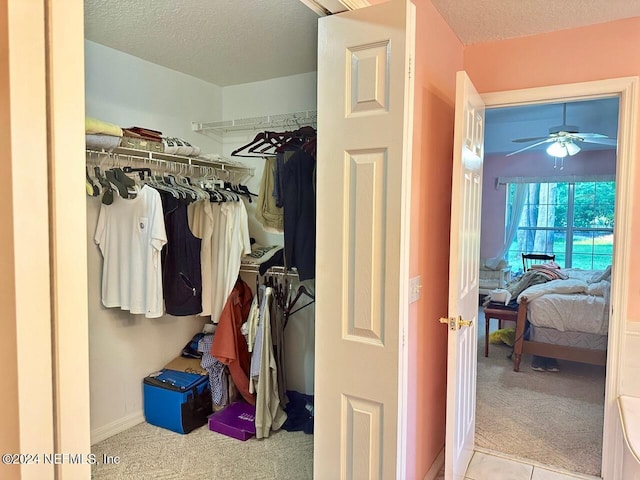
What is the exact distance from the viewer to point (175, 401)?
9.20ft

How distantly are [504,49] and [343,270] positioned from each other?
1740 millimetres

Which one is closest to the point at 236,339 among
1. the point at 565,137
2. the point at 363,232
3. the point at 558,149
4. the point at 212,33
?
the point at 363,232

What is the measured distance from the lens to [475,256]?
2457 mm

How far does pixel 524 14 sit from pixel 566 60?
0.40 m

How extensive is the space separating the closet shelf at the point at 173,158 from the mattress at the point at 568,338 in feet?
10.2

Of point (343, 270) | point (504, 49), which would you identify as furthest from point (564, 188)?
point (343, 270)

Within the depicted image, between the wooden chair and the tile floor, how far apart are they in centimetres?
533

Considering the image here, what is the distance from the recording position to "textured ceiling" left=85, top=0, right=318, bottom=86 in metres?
2.19

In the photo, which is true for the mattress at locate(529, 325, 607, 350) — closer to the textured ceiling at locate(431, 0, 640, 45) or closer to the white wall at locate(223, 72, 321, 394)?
the white wall at locate(223, 72, 321, 394)

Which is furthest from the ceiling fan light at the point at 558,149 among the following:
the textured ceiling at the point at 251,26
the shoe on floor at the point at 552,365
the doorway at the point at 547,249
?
A: the textured ceiling at the point at 251,26

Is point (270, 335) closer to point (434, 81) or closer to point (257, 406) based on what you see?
point (257, 406)

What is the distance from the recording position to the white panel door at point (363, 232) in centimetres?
152

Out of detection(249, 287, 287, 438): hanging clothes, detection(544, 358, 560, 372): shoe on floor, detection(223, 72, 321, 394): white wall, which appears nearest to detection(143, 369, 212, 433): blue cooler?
detection(249, 287, 287, 438): hanging clothes

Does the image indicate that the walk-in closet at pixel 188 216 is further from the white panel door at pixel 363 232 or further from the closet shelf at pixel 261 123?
the white panel door at pixel 363 232
